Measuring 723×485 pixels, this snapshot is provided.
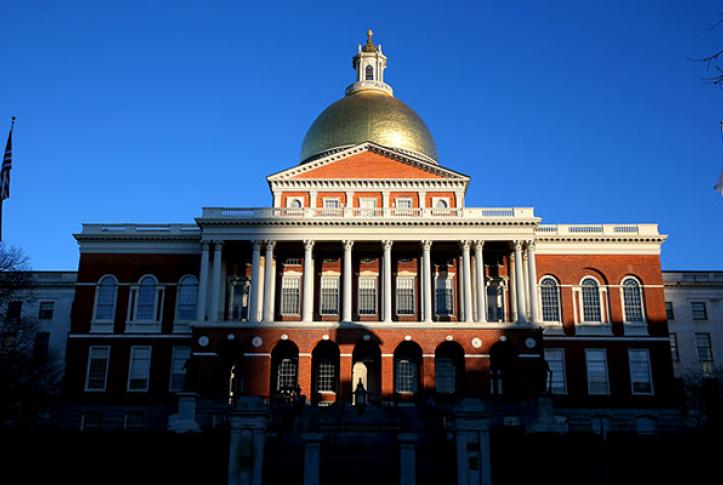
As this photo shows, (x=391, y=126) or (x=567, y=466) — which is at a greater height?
(x=391, y=126)

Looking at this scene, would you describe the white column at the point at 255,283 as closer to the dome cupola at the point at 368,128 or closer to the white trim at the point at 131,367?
the white trim at the point at 131,367

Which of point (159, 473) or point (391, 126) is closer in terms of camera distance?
point (159, 473)

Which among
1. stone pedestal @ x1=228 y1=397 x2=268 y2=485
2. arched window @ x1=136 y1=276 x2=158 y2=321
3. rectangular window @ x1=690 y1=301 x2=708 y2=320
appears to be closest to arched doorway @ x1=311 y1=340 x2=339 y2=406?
arched window @ x1=136 y1=276 x2=158 y2=321

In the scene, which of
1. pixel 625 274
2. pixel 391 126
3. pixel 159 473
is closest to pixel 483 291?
pixel 625 274

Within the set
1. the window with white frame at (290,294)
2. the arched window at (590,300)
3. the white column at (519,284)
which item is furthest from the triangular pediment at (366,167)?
the arched window at (590,300)

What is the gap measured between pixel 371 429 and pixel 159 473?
10.6m

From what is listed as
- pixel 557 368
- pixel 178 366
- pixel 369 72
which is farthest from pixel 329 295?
pixel 369 72

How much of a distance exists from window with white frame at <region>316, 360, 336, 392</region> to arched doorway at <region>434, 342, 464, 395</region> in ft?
22.4

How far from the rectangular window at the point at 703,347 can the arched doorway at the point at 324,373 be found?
31.3m

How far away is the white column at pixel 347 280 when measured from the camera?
46.4 m

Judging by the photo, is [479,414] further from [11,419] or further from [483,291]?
[11,419]

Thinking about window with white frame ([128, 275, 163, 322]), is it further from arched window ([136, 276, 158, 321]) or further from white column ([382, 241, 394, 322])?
white column ([382, 241, 394, 322])

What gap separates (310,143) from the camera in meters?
57.4

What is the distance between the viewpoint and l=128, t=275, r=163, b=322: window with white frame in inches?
1981
